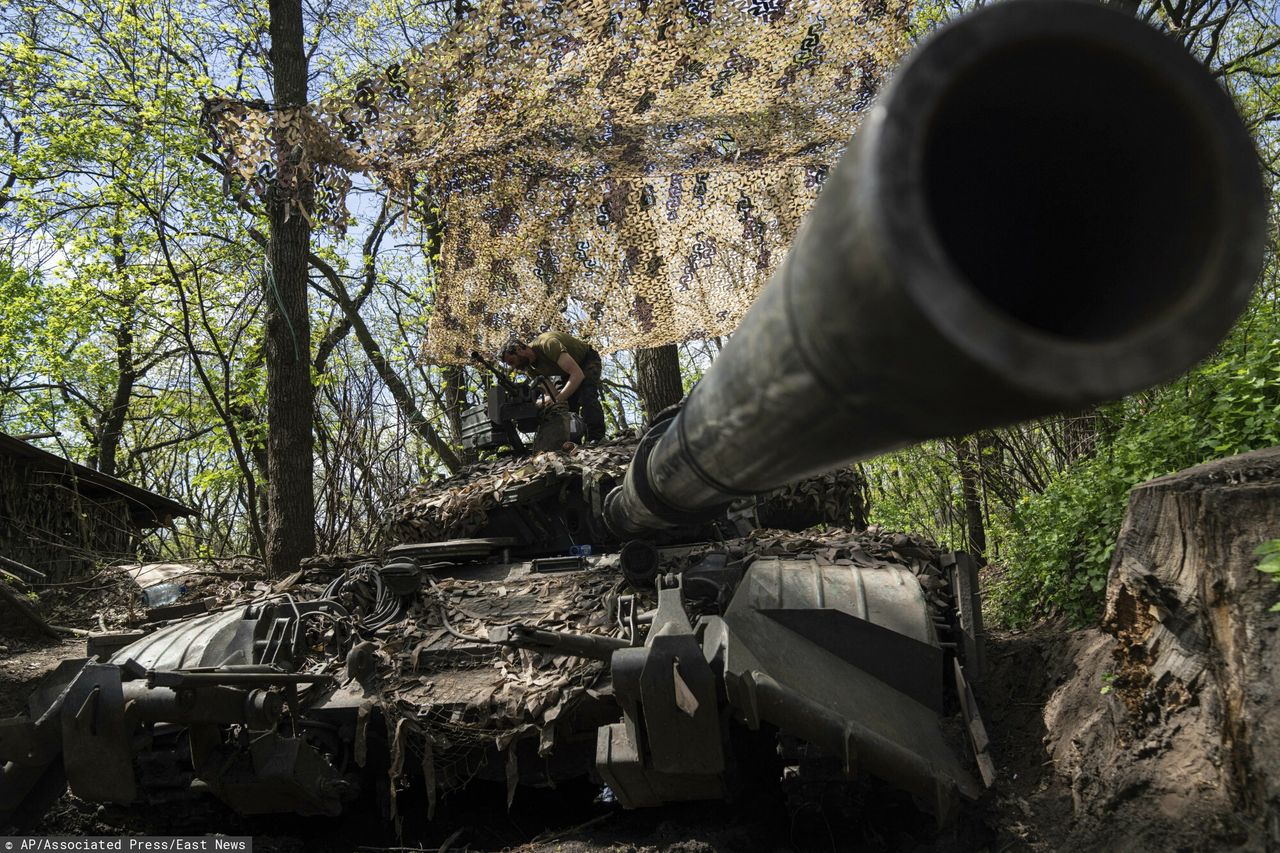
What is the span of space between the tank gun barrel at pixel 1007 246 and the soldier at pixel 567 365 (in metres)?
5.68

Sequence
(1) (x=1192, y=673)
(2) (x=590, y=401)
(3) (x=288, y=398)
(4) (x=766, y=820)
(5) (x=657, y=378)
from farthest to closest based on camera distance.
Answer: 1. (5) (x=657, y=378)
2. (3) (x=288, y=398)
3. (2) (x=590, y=401)
4. (4) (x=766, y=820)
5. (1) (x=1192, y=673)

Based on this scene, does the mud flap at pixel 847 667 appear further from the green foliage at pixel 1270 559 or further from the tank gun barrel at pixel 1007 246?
the tank gun barrel at pixel 1007 246

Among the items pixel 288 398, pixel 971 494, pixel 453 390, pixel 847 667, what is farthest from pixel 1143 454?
pixel 453 390

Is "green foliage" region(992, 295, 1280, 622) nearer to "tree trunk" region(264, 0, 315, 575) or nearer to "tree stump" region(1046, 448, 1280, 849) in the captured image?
"tree stump" region(1046, 448, 1280, 849)

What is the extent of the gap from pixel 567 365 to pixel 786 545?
2.77 metres

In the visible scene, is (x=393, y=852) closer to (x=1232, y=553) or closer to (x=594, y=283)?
(x=1232, y=553)

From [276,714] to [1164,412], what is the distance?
5.05 metres

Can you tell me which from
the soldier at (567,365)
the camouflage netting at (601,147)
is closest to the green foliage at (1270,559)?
the camouflage netting at (601,147)

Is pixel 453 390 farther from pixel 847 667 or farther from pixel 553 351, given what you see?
pixel 847 667

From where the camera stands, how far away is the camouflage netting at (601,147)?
6.53m

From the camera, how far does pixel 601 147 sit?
726 cm

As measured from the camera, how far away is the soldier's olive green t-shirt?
734cm

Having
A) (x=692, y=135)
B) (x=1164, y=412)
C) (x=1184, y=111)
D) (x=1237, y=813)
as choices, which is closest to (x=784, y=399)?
(x=1184, y=111)

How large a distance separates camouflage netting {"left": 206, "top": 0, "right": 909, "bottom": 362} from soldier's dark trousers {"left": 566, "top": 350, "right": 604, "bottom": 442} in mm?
618
